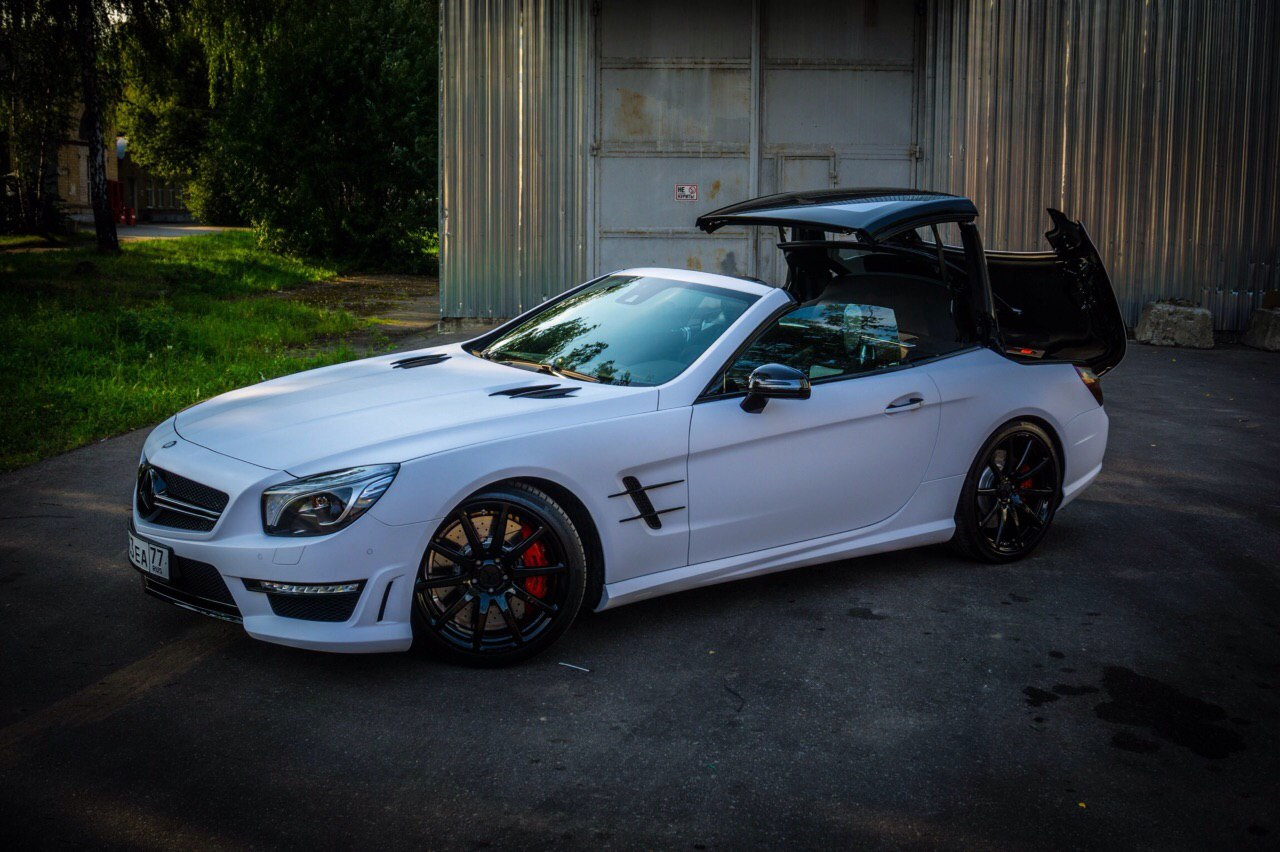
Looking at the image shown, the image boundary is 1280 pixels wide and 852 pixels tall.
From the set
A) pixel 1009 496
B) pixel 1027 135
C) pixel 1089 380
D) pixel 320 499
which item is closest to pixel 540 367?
pixel 320 499

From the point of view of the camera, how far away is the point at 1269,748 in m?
4.15

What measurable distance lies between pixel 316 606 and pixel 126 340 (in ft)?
31.4

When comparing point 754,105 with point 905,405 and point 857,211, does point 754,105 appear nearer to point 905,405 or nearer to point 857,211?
point 857,211

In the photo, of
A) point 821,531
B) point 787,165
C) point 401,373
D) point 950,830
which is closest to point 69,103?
point 787,165

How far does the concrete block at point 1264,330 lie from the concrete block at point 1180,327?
55cm

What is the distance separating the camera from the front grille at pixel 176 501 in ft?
14.7

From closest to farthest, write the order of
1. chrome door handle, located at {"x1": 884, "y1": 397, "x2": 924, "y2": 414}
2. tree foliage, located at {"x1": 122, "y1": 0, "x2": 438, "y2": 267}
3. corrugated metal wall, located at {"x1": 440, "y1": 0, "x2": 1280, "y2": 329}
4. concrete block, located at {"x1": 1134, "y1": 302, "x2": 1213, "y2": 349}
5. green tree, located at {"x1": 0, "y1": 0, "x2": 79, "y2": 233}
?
chrome door handle, located at {"x1": 884, "y1": 397, "x2": 924, "y2": 414} < concrete block, located at {"x1": 1134, "y1": 302, "x2": 1213, "y2": 349} < corrugated metal wall, located at {"x1": 440, "y1": 0, "x2": 1280, "y2": 329} < green tree, located at {"x1": 0, "y1": 0, "x2": 79, "y2": 233} < tree foliage, located at {"x1": 122, "y1": 0, "x2": 438, "y2": 267}

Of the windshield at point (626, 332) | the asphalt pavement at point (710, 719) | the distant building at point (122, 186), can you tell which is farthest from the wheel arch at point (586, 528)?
the distant building at point (122, 186)

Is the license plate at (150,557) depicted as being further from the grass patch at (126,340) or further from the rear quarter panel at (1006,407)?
the grass patch at (126,340)

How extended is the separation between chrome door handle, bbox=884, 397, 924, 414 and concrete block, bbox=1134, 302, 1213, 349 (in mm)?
10411

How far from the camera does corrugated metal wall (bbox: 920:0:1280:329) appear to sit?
49.3 ft

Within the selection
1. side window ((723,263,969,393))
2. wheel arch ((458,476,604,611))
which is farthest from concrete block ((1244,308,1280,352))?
wheel arch ((458,476,604,611))

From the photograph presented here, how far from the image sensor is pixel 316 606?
171 inches

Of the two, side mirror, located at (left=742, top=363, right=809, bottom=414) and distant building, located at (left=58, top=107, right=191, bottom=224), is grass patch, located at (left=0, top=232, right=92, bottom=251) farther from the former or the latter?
side mirror, located at (left=742, top=363, right=809, bottom=414)
